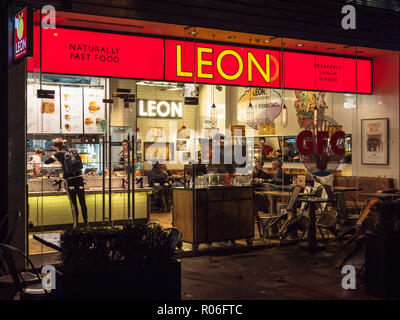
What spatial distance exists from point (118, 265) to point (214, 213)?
495cm

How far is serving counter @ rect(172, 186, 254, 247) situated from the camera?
897 centimetres

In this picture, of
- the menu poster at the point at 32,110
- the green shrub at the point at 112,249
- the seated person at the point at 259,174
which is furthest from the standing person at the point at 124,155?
the green shrub at the point at 112,249

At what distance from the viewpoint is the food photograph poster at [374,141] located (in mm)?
11266

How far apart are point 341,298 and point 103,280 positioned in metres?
3.24

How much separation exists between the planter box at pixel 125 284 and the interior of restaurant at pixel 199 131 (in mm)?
4014

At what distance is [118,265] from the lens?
423 centimetres

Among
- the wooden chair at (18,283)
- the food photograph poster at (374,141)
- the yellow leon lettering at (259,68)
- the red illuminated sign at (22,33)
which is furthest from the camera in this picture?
the food photograph poster at (374,141)

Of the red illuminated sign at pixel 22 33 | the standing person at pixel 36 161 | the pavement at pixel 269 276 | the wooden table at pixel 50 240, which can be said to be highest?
the red illuminated sign at pixel 22 33

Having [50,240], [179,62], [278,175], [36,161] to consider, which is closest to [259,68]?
[179,62]

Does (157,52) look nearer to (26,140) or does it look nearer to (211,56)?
(211,56)

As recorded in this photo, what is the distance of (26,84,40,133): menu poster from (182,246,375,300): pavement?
301 cm

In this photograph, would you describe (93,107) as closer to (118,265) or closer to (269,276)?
(269,276)

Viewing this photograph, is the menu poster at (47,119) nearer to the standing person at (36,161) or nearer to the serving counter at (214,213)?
the standing person at (36,161)

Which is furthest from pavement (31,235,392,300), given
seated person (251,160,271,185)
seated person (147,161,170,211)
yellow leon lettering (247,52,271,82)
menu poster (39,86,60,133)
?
seated person (147,161,170,211)
